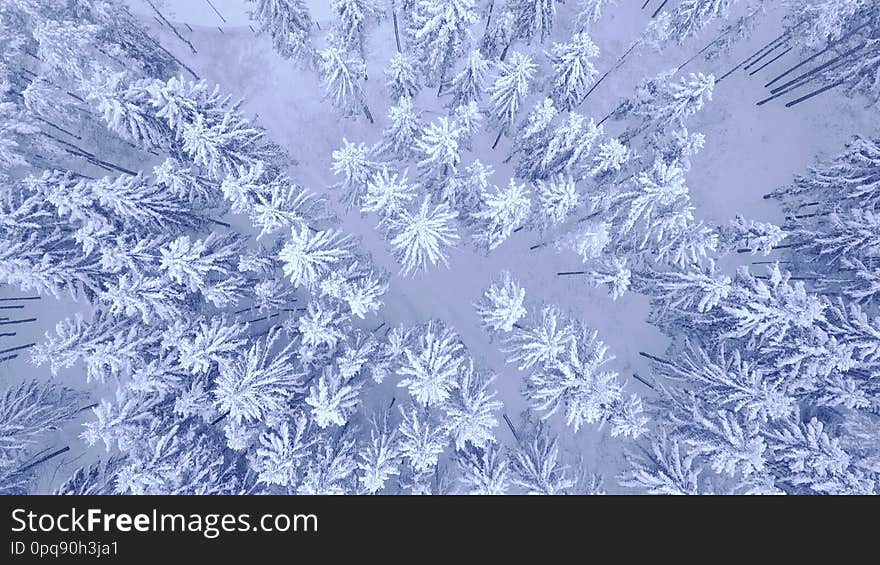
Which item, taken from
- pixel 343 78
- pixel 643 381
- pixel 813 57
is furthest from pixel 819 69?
pixel 343 78

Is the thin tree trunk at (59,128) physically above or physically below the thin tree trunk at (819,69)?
above

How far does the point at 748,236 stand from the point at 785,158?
8849mm

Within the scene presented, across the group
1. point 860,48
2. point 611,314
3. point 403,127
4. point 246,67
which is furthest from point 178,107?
point 860,48

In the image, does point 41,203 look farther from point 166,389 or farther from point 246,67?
point 246,67

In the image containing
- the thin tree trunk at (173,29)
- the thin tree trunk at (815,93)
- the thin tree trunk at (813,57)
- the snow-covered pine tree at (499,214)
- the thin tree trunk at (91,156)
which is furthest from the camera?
the thin tree trunk at (173,29)

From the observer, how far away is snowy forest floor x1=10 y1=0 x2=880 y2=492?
23.8m

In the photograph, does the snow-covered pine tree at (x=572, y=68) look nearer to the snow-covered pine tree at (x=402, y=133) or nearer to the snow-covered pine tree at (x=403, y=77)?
the snow-covered pine tree at (x=403, y=77)

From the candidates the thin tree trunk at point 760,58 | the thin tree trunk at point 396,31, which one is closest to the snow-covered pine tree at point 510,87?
the thin tree trunk at point 396,31

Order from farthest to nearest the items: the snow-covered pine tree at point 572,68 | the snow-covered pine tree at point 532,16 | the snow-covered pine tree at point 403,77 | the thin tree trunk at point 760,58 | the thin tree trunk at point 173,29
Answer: the thin tree trunk at point 173,29 → the thin tree trunk at point 760,58 → the snow-covered pine tree at point 532,16 → the snow-covered pine tree at point 403,77 → the snow-covered pine tree at point 572,68

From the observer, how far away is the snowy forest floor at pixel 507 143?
23.8 m

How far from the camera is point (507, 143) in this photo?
949 inches

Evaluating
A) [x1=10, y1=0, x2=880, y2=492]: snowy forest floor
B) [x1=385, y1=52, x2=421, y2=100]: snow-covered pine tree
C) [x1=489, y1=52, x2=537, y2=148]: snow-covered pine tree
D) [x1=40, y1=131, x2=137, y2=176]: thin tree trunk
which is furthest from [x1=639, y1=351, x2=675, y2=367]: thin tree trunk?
[x1=40, y1=131, x2=137, y2=176]: thin tree trunk

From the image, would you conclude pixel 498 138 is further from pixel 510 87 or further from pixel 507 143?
pixel 510 87

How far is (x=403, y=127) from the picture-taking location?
1895 cm
